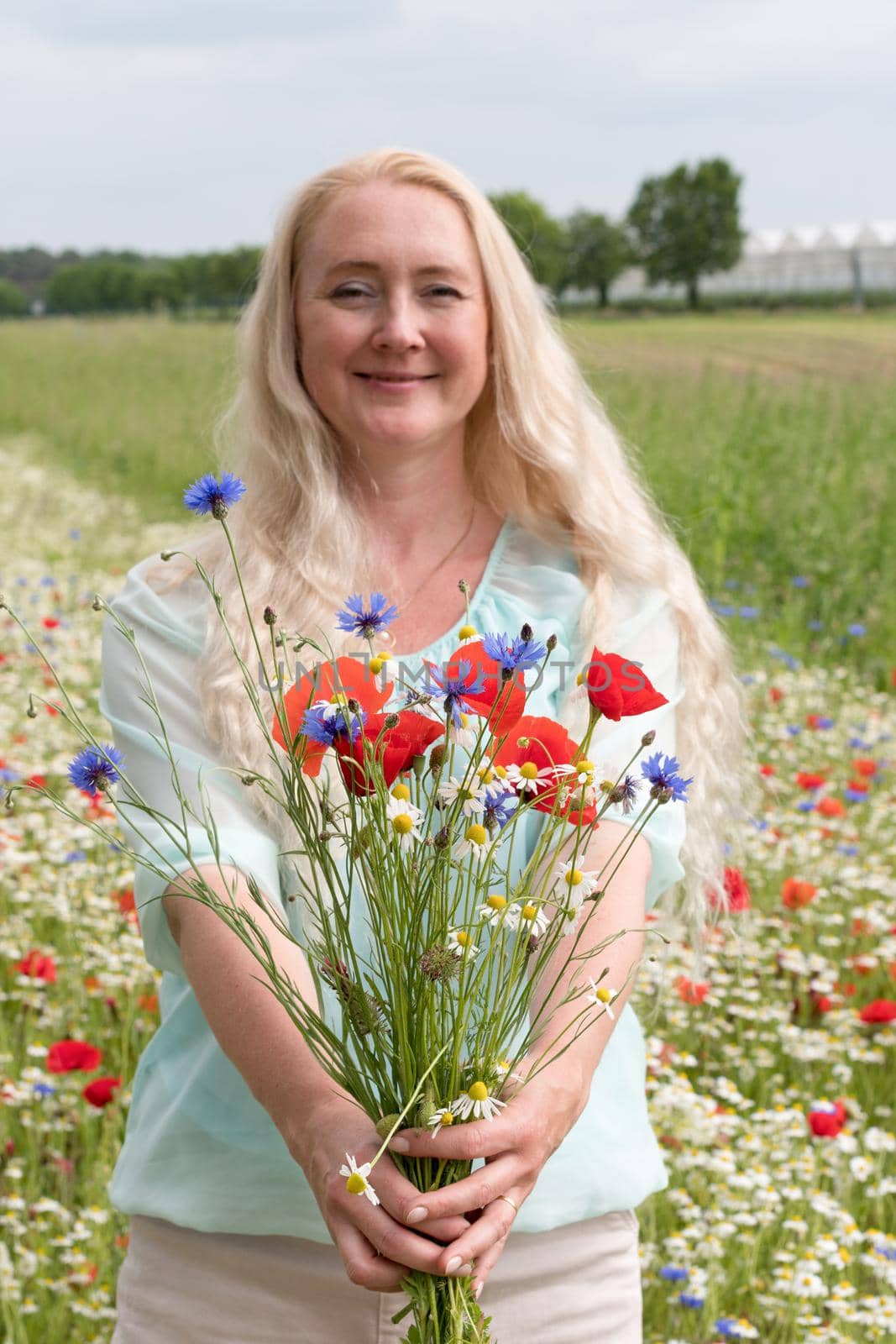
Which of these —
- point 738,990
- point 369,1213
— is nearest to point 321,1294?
point 369,1213

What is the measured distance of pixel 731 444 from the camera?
7.18m

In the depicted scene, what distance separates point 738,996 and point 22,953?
1382 mm

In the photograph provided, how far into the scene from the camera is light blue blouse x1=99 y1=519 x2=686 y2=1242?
1619mm

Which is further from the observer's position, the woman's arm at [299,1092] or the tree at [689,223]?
the tree at [689,223]

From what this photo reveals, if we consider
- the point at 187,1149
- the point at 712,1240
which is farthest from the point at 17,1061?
the point at 712,1240

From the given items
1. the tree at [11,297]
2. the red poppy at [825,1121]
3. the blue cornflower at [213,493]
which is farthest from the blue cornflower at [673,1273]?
Result: the tree at [11,297]

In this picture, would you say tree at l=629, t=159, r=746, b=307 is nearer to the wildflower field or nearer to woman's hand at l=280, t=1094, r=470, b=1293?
the wildflower field

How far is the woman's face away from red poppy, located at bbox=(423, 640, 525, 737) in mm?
863

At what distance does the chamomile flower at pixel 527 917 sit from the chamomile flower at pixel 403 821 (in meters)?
0.08

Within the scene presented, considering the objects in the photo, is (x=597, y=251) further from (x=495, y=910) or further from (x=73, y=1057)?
(x=495, y=910)

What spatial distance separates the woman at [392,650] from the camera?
1598 millimetres

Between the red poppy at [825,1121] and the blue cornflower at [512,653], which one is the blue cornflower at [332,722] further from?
the red poppy at [825,1121]

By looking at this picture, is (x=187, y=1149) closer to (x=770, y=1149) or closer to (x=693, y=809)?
(x=693, y=809)

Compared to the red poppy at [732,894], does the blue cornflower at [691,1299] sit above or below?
below
